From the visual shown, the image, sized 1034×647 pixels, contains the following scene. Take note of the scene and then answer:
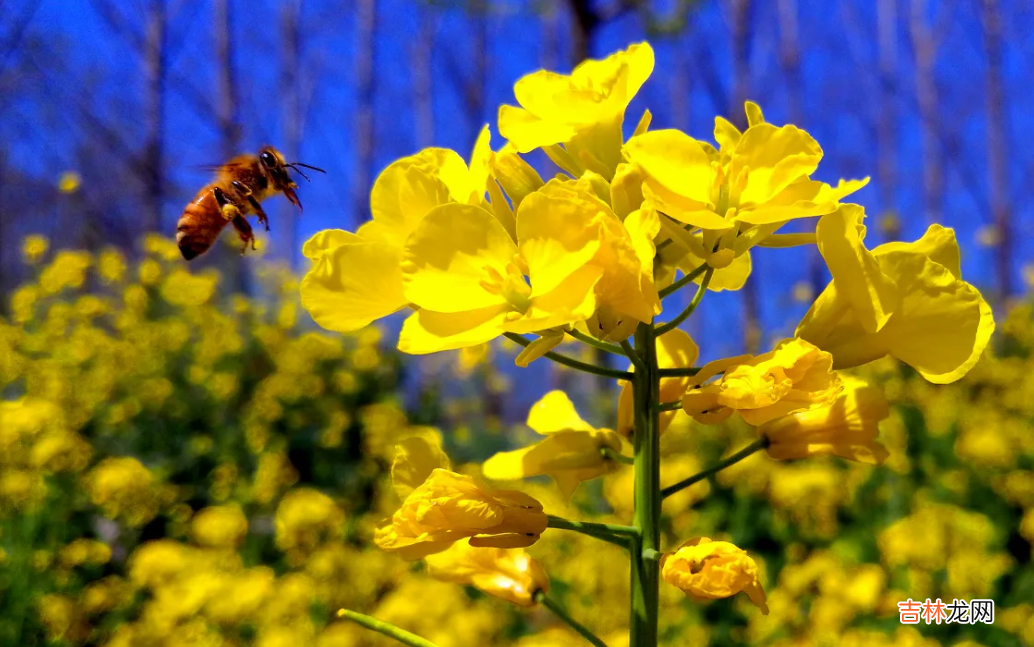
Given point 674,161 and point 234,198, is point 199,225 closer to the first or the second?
point 234,198

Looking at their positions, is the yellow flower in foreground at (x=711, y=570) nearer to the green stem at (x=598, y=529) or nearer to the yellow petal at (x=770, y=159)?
the green stem at (x=598, y=529)

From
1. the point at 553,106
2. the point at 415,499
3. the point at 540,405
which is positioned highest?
the point at 553,106

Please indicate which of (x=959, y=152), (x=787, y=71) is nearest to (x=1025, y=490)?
(x=787, y=71)

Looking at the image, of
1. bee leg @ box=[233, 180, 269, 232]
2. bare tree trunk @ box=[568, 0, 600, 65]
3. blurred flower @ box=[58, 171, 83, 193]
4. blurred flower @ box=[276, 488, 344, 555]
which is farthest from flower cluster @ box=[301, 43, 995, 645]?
bare tree trunk @ box=[568, 0, 600, 65]

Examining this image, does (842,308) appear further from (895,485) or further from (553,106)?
(895,485)

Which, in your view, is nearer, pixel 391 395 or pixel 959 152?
pixel 391 395

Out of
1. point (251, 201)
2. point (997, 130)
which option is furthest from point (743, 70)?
point (251, 201)

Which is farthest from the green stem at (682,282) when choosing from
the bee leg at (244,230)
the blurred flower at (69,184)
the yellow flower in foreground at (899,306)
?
the blurred flower at (69,184)
